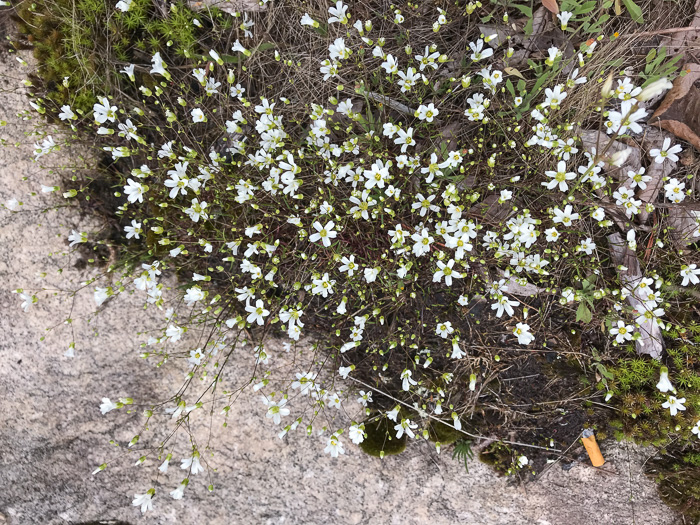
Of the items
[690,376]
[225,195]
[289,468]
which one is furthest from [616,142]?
[289,468]

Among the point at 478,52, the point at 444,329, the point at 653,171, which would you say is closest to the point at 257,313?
the point at 444,329

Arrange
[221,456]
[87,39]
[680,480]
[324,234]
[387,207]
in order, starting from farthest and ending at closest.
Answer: [221,456] < [680,480] < [87,39] < [387,207] < [324,234]

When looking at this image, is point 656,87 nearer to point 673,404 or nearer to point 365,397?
point 673,404

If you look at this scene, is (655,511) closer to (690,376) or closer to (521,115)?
(690,376)

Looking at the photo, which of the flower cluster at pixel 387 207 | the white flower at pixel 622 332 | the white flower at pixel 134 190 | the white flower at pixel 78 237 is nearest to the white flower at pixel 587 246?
the flower cluster at pixel 387 207

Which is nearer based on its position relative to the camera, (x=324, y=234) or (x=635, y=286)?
(x=324, y=234)

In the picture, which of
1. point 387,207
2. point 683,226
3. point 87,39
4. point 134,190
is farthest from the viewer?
point 87,39

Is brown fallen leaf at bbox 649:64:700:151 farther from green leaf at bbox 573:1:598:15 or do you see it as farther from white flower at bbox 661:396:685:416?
white flower at bbox 661:396:685:416
